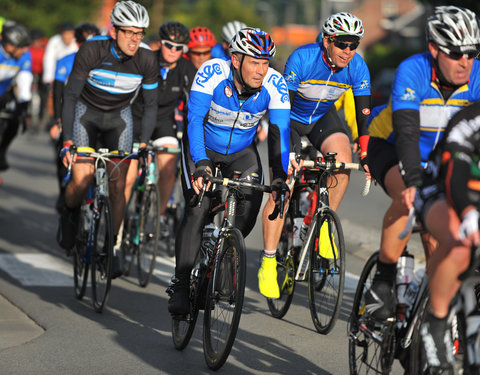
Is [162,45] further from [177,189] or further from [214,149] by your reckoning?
[214,149]

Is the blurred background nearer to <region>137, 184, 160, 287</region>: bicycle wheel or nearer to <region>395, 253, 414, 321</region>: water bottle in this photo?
<region>137, 184, 160, 287</region>: bicycle wheel

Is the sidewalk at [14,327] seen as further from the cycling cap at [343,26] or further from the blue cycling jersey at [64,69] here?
the blue cycling jersey at [64,69]

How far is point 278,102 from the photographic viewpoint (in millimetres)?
6195

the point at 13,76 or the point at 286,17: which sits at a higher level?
the point at 286,17

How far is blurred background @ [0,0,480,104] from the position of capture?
44094mm

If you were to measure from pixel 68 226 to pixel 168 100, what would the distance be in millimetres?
2032

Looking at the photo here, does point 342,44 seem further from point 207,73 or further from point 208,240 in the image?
point 208,240

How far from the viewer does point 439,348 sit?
4273mm

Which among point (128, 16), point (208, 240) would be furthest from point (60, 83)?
point (208, 240)

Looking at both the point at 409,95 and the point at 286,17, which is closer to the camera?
the point at 409,95

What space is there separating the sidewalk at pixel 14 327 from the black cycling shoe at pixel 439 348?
3.02 meters

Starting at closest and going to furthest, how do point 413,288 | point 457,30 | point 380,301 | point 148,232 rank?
point 457,30
point 413,288
point 380,301
point 148,232

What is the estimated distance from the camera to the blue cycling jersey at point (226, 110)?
6.05 m

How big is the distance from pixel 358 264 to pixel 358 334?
4.37 m
